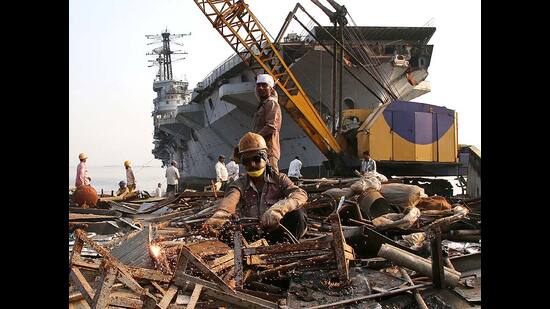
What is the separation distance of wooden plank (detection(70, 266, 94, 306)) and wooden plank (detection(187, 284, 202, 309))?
2.00 feet

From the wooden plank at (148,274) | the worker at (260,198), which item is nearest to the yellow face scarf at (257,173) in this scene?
the worker at (260,198)

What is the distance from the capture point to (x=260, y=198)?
16.5 feet

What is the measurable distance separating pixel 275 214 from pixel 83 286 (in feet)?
5.96

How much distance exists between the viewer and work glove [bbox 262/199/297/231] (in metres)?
4.33

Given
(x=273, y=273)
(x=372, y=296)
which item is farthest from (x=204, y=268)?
(x=372, y=296)

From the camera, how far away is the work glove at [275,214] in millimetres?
4332

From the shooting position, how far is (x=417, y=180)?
18.4 m

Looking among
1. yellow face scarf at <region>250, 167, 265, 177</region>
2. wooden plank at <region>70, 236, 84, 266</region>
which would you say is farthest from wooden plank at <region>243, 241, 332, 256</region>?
wooden plank at <region>70, 236, 84, 266</region>

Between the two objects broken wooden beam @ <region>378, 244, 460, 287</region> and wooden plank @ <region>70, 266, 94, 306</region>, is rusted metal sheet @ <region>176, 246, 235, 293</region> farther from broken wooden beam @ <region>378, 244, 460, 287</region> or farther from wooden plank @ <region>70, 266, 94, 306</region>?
broken wooden beam @ <region>378, 244, 460, 287</region>

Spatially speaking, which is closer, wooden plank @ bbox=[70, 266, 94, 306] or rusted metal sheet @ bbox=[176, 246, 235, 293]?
wooden plank @ bbox=[70, 266, 94, 306]

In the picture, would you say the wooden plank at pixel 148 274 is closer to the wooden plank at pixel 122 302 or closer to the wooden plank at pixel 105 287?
the wooden plank at pixel 122 302

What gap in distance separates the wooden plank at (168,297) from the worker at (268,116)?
349cm
